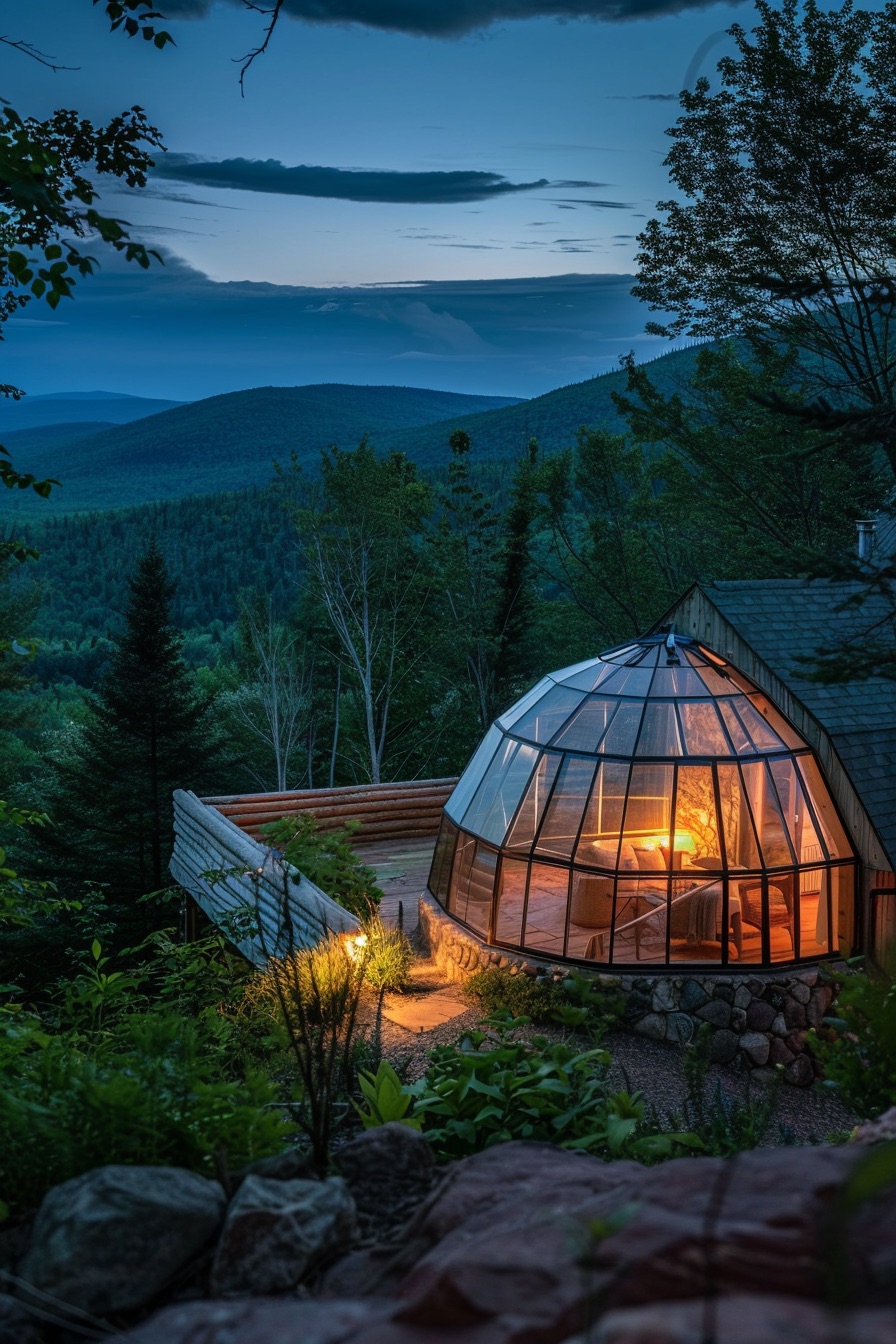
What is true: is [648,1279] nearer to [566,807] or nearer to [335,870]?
[566,807]

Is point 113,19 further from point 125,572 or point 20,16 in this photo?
point 125,572

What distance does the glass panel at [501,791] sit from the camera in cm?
1089

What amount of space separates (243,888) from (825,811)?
21.4 ft

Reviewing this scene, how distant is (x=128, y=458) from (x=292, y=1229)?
8827 cm

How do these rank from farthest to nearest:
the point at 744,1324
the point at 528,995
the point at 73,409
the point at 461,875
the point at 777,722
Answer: the point at 73,409, the point at 461,875, the point at 777,722, the point at 528,995, the point at 744,1324

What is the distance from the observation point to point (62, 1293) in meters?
2.58

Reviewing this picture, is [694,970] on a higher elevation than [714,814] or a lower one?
lower

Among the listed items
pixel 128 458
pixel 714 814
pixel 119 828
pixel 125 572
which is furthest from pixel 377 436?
pixel 714 814

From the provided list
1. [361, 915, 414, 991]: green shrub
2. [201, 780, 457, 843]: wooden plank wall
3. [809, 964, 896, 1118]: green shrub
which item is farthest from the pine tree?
[809, 964, 896, 1118]: green shrub

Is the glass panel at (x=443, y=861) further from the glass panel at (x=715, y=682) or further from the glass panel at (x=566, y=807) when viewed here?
the glass panel at (x=715, y=682)

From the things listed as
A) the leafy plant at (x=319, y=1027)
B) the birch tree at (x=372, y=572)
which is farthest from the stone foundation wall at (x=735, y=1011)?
the birch tree at (x=372, y=572)

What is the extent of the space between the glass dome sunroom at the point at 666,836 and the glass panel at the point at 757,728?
0.01 m

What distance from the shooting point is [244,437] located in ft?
265

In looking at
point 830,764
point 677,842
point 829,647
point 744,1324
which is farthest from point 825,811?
point 744,1324
